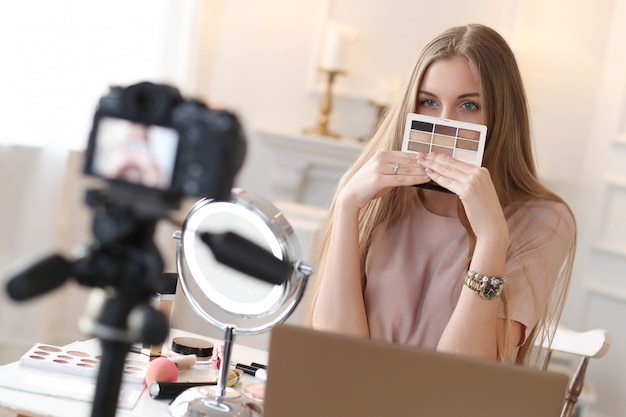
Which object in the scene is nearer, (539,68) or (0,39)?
(0,39)

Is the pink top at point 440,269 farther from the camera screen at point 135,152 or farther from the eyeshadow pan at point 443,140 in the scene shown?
the camera screen at point 135,152

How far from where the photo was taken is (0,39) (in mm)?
2703

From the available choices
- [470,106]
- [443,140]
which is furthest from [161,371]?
[470,106]

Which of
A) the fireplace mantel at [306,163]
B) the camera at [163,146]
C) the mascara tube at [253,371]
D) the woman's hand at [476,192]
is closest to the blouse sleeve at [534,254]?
the woman's hand at [476,192]

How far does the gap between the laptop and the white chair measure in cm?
94

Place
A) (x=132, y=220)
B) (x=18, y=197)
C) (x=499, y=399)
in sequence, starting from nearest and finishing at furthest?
(x=132, y=220)
(x=499, y=399)
(x=18, y=197)

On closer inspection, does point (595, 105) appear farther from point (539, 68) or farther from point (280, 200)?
point (280, 200)

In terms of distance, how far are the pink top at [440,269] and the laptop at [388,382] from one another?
0.70 m

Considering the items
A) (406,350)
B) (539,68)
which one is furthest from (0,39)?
(406,350)

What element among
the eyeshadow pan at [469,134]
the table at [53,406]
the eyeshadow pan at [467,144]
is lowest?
the table at [53,406]

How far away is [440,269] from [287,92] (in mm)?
1991

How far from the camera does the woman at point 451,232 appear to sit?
155cm

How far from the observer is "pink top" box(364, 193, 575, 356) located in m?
1.60

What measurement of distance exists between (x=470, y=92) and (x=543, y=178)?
180cm
